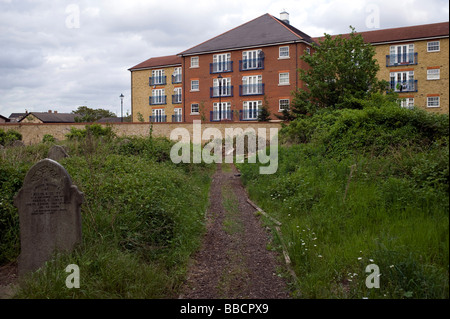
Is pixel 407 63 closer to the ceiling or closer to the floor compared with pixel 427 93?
closer to the ceiling

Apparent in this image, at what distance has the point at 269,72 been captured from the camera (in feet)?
134

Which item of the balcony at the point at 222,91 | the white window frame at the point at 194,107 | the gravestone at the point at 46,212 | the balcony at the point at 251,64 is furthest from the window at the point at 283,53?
the gravestone at the point at 46,212

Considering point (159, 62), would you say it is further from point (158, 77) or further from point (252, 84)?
point (252, 84)

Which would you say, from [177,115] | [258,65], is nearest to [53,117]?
[177,115]

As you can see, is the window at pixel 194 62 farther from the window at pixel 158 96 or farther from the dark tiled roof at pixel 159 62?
the window at pixel 158 96

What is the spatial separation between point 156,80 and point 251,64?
1782cm

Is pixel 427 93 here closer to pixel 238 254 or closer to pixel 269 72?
pixel 269 72

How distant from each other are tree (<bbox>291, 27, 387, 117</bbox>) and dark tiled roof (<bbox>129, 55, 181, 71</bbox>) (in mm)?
33009

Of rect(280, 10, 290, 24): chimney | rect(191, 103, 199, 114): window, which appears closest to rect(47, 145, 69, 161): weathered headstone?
rect(191, 103, 199, 114): window

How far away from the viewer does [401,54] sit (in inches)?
1426

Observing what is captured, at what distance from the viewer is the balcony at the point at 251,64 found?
4103 centimetres
